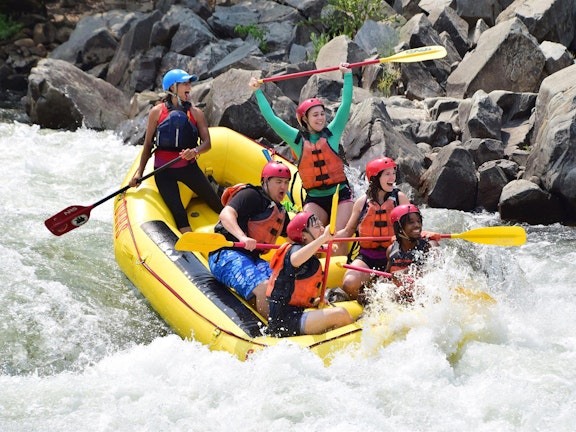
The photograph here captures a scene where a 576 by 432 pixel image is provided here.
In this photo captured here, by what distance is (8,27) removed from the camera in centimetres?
1401

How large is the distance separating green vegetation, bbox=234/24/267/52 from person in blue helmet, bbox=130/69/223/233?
6.63m

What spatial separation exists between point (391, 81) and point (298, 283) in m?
6.32

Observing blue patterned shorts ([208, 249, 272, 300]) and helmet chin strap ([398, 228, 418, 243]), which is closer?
helmet chin strap ([398, 228, 418, 243])

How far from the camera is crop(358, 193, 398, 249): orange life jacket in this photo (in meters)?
5.03

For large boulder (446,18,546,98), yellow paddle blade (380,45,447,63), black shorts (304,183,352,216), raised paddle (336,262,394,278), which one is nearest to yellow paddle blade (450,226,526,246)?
raised paddle (336,262,394,278)

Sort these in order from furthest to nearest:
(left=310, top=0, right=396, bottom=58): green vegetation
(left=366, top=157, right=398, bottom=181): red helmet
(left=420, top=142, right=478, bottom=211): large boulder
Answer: (left=310, top=0, right=396, bottom=58): green vegetation, (left=420, top=142, right=478, bottom=211): large boulder, (left=366, top=157, right=398, bottom=181): red helmet

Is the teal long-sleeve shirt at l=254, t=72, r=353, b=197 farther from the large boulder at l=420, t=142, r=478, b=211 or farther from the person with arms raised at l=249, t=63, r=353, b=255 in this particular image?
the large boulder at l=420, t=142, r=478, b=211

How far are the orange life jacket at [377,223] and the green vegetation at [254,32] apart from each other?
25.5 feet

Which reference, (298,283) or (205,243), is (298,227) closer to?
(298,283)

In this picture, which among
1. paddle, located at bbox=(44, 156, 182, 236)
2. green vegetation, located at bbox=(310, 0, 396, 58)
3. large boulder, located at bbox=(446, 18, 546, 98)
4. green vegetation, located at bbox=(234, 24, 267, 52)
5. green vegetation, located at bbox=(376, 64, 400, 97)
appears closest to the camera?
paddle, located at bbox=(44, 156, 182, 236)

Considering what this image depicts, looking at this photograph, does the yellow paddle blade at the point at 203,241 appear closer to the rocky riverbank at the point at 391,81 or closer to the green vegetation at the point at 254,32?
the rocky riverbank at the point at 391,81

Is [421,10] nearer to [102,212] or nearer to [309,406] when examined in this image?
[102,212]

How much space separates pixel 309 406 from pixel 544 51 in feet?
24.5

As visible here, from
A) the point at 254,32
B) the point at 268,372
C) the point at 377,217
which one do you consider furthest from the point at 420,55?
the point at 254,32
